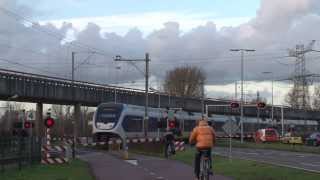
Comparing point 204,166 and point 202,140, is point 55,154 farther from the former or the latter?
point 204,166

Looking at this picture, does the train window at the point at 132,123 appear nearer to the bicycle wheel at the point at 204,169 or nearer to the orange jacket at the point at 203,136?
the orange jacket at the point at 203,136

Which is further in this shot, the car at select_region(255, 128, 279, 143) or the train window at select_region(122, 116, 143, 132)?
the car at select_region(255, 128, 279, 143)

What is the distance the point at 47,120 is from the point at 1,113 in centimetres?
9403

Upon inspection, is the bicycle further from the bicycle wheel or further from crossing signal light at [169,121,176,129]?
crossing signal light at [169,121,176,129]

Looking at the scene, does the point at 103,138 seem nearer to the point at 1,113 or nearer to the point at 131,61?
the point at 131,61

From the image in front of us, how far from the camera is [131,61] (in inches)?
2943

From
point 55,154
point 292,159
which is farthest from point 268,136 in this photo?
point 55,154

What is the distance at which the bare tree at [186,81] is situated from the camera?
14812 cm

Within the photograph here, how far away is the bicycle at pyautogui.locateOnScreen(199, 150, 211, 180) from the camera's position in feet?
65.5

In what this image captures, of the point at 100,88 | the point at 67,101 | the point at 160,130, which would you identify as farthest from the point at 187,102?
the point at 160,130

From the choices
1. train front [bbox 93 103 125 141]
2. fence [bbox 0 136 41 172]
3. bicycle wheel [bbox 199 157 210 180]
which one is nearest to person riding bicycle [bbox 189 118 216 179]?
bicycle wheel [bbox 199 157 210 180]

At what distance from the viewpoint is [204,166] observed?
20000 mm

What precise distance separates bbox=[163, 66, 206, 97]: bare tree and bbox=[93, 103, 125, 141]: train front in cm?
8592

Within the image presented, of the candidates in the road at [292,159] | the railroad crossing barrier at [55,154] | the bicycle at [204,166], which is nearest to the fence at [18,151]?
the railroad crossing barrier at [55,154]
